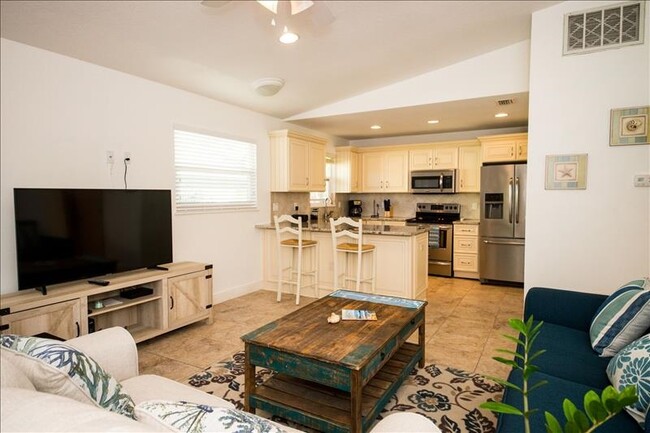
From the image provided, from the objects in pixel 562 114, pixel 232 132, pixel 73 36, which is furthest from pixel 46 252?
pixel 562 114

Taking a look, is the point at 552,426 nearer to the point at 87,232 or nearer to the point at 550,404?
the point at 550,404

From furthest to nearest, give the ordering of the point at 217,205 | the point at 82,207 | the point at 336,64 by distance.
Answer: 1. the point at 217,205
2. the point at 336,64
3. the point at 82,207

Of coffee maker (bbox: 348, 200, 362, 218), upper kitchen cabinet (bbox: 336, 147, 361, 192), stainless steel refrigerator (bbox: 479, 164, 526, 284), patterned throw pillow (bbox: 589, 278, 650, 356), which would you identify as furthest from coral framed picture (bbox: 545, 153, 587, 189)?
coffee maker (bbox: 348, 200, 362, 218)

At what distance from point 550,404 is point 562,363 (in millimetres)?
543

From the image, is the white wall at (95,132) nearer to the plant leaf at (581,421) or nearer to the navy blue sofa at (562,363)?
the navy blue sofa at (562,363)

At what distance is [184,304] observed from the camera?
359cm

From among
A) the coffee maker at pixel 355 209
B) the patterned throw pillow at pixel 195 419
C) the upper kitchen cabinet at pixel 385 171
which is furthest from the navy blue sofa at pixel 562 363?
the coffee maker at pixel 355 209

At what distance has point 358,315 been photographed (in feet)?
8.11

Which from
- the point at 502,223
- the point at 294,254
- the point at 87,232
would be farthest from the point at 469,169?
the point at 87,232

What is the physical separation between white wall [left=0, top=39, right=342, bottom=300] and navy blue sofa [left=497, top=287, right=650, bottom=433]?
3.46 m

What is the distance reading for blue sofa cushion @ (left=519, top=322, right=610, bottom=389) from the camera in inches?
70.7

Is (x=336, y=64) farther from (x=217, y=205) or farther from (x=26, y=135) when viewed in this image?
(x=26, y=135)

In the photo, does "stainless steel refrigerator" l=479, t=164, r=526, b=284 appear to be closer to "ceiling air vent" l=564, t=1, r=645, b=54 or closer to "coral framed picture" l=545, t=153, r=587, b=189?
"coral framed picture" l=545, t=153, r=587, b=189

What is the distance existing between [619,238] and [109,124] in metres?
4.65
